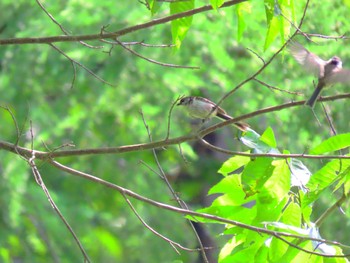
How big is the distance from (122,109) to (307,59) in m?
5.83

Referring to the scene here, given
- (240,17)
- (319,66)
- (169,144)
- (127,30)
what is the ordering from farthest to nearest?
(319,66)
(240,17)
(127,30)
(169,144)

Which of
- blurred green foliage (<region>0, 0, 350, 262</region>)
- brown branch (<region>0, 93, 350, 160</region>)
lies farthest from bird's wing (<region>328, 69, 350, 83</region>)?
blurred green foliage (<region>0, 0, 350, 262</region>)

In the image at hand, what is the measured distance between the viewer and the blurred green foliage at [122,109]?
7152 mm

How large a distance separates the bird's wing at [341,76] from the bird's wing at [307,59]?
0.15 metres

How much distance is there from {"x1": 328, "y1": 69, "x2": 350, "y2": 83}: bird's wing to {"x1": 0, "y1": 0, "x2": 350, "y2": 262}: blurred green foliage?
2.19m

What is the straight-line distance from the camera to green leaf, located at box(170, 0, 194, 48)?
10.9ft

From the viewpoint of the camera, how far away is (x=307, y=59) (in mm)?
4102

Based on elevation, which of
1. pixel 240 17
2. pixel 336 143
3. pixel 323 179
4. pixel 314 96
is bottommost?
pixel 323 179

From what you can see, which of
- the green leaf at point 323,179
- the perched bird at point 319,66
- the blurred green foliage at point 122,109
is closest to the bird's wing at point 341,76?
the perched bird at point 319,66

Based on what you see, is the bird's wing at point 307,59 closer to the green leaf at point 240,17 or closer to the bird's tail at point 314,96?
the bird's tail at point 314,96

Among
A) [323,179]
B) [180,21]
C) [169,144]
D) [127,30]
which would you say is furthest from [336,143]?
[127,30]

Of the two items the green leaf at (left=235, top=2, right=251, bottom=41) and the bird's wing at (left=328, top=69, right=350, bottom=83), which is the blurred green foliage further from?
the green leaf at (left=235, top=2, right=251, bottom=41)

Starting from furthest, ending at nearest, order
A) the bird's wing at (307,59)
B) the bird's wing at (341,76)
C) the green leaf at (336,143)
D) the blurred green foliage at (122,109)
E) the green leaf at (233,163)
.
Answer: the blurred green foliage at (122,109) → the bird's wing at (307,59) → the bird's wing at (341,76) → the green leaf at (233,163) → the green leaf at (336,143)

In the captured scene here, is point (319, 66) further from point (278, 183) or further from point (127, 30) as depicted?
point (127, 30)
